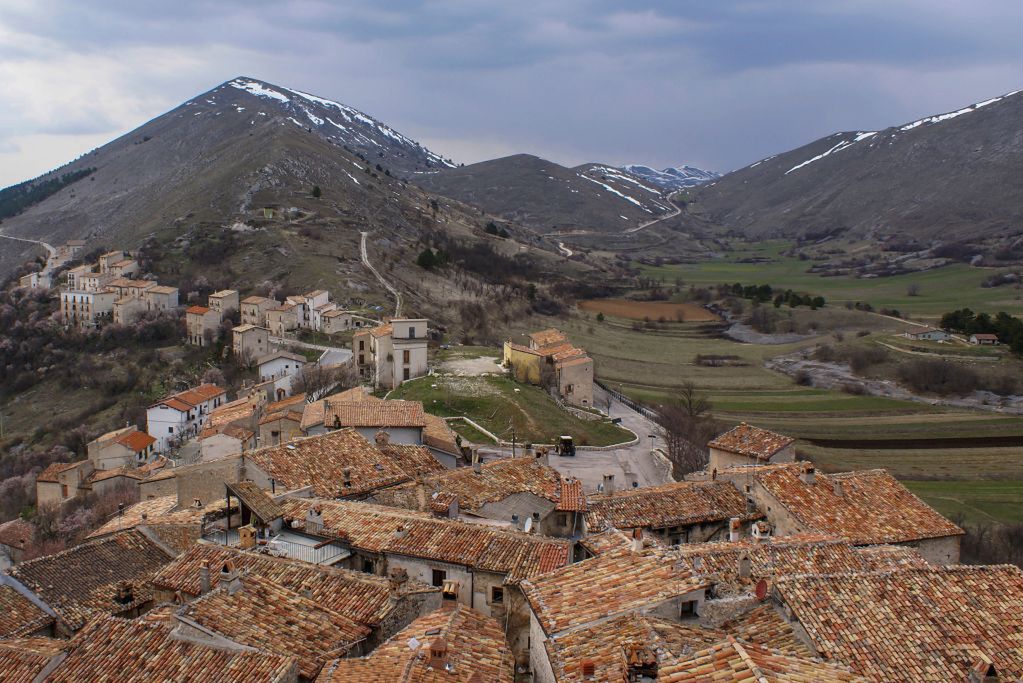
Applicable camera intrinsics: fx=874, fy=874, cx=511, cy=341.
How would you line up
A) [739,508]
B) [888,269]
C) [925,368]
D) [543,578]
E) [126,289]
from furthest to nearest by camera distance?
[888,269] < [126,289] < [925,368] < [739,508] < [543,578]

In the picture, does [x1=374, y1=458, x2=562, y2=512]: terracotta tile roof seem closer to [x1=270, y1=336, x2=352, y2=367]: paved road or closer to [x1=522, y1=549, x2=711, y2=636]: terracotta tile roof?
[x1=522, y1=549, x2=711, y2=636]: terracotta tile roof

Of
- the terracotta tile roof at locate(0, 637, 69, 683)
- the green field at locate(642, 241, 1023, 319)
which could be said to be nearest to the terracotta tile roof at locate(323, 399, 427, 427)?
the terracotta tile roof at locate(0, 637, 69, 683)

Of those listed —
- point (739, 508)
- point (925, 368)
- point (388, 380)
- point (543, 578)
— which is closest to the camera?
point (543, 578)

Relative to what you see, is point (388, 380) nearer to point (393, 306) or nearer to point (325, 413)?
point (325, 413)

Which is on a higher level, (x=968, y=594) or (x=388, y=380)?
(x=968, y=594)

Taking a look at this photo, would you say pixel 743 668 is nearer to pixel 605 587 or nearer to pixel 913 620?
pixel 605 587

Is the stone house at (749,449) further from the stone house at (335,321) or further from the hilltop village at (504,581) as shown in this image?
the stone house at (335,321)

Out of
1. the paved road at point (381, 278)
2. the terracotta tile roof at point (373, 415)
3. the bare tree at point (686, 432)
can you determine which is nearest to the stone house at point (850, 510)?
the terracotta tile roof at point (373, 415)

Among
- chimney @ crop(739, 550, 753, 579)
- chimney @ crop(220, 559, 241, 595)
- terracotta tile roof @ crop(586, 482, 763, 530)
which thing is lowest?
terracotta tile roof @ crop(586, 482, 763, 530)

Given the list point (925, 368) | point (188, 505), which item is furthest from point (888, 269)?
point (188, 505)
